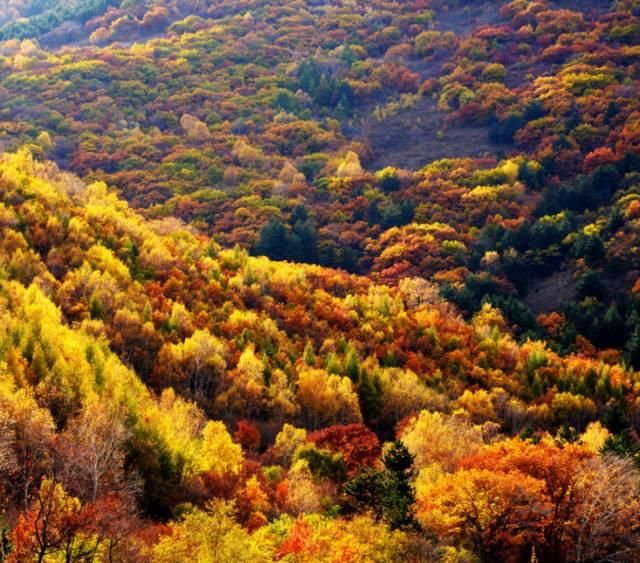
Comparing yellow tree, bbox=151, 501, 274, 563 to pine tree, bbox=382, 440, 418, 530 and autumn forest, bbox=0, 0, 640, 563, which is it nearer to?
autumn forest, bbox=0, 0, 640, 563

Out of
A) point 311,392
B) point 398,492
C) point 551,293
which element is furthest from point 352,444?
point 551,293

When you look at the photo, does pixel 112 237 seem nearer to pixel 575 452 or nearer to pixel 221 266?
pixel 221 266

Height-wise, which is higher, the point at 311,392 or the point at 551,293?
the point at 311,392

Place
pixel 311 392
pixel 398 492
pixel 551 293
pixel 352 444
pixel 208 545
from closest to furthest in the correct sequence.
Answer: pixel 208 545, pixel 398 492, pixel 352 444, pixel 311 392, pixel 551 293

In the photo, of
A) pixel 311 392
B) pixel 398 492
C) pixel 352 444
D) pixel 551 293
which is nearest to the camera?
pixel 398 492

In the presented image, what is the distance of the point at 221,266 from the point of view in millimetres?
148375

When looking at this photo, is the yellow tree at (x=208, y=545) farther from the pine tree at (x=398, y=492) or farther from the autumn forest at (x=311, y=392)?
the pine tree at (x=398, y=492)

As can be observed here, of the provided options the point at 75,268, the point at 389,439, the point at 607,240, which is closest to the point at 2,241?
the point at 75,268

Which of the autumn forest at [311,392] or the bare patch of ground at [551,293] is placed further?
the bare patch of ground at [551,293]

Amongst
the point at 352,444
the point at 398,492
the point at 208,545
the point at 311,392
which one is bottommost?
the point at 311,392

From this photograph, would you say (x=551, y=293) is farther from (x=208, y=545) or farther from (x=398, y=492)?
(x=208, y=545)

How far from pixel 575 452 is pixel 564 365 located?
2312 inches

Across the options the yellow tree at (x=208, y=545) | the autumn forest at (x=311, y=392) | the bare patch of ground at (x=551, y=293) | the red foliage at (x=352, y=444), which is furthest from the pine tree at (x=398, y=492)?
the bare patch of ground at (x=551, y=293)

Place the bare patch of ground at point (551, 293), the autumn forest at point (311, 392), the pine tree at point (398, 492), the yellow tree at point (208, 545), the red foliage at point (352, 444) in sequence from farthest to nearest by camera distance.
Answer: the bare patch of ground at point (551, 293) → the red foliage at point (352, 444) → the autumn forest at point (311, 392) → the pine tree at point (398, 492) → the yellow tree at point (208, 545)
